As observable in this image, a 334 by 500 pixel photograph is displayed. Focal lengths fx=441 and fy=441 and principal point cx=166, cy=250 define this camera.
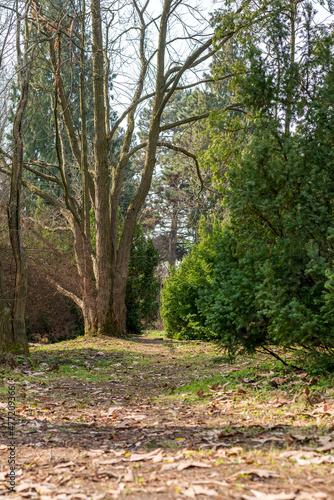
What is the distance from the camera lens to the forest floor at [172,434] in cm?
247

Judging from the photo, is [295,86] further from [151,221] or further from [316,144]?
[151,221]

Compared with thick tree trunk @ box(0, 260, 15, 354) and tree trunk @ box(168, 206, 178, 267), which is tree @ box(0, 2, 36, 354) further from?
tree trunk @ box(168, 206, 178, 267)

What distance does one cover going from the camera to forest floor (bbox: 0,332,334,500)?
2475mm

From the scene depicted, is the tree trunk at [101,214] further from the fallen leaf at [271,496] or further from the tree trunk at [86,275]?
the fallen leaf at [271,496]

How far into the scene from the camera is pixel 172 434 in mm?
3652

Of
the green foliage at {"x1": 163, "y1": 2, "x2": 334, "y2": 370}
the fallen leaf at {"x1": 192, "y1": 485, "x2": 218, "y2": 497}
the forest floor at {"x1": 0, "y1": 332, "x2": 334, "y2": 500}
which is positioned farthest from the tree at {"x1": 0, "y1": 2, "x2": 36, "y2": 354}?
the fallen leaf at {"x1": 192, "y1": 485, "x2": 218, "y2": 497}

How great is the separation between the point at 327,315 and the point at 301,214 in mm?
1127

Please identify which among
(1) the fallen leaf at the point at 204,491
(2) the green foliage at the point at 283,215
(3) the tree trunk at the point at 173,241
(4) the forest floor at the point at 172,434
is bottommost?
(4) the forest floor at the point at 172,434

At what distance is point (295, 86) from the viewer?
541cm

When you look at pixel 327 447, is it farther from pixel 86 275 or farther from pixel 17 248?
→ pixel 86 275

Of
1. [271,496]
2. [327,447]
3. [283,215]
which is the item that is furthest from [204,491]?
[283,215]

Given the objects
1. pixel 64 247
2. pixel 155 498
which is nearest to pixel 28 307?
pixel 64 247

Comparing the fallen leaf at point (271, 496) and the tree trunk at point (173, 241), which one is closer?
the fallen leaf at point (271, 496)

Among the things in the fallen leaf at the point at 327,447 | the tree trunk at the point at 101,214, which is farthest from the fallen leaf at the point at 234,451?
the tree trunk at the point at 101,214
